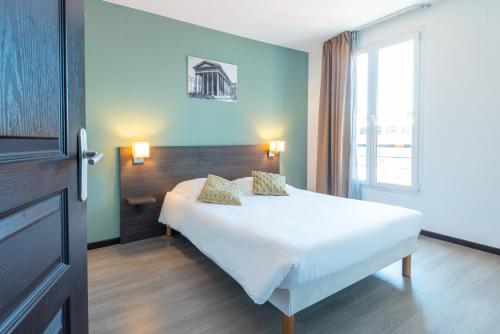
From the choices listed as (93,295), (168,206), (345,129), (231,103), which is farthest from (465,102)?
(93,295)

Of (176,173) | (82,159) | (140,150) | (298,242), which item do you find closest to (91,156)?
(82,159)

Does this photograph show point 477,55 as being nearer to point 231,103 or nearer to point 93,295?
point 231,103

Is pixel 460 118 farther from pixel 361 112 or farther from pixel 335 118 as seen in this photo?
pixel 335 118

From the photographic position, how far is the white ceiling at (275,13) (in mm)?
3105

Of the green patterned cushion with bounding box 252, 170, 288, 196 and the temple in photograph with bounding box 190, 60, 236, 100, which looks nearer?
the green patterned cushion with bounding box 252, 170, 288, 196

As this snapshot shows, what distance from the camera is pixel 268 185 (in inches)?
134

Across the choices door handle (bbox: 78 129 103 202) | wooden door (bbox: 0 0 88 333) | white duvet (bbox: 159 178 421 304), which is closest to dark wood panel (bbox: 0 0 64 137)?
wooden door (bbox: 0 0 88 333)

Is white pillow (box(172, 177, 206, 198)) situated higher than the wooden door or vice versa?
the wooden door

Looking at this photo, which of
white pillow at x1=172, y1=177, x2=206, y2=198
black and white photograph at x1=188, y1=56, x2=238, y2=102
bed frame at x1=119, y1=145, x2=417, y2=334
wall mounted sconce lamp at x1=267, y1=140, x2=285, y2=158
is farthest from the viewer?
wall mounted sconce lamp at x1=267, y1=140, x2=285, y2=158

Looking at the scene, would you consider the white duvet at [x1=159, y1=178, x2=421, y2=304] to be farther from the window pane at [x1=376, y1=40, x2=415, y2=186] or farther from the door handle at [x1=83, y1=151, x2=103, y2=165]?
the window pane at [x1=376, y1=40, x2=415, y2=186]

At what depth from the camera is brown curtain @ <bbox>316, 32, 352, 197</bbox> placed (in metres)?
4.02

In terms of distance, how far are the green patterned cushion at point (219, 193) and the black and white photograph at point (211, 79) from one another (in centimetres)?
130

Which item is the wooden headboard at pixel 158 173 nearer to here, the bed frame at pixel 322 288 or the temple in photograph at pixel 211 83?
the temple in photograph at pixel 211 83

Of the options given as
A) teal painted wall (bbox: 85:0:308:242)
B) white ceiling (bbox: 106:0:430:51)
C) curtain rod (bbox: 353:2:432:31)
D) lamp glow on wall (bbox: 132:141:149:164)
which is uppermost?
curtain rod (bbox: 353:2:432:31)
